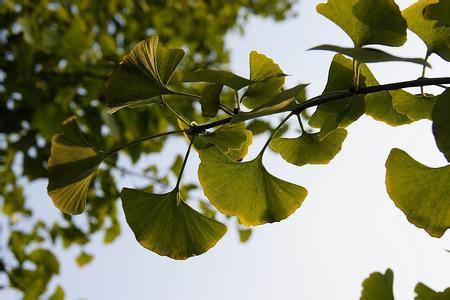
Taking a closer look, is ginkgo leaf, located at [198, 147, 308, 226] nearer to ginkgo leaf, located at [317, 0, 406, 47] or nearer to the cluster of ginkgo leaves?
the cluster of ginkgo leaves

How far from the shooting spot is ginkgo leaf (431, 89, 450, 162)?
437 mm

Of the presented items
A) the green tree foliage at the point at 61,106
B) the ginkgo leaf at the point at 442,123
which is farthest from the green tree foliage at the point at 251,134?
the green tree foliage at the point at 61,106

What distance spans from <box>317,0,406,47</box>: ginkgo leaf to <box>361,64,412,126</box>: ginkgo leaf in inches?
1.7

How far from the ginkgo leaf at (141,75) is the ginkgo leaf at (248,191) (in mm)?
91

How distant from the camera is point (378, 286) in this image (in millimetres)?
612

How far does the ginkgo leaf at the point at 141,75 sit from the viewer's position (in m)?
0.54

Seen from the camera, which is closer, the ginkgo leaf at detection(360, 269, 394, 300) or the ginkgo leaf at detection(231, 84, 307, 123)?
the ginkgo leaf at detection(231, 84, 307, 123)

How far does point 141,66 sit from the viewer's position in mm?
544

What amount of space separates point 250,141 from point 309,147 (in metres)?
0.07

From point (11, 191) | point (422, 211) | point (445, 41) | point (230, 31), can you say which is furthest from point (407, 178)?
point (230, 31)

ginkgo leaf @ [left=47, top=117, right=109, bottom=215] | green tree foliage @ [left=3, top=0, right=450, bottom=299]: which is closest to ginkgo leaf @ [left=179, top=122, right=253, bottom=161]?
green tree foliage @ [left=3, top=0, right=450, bottom=299]

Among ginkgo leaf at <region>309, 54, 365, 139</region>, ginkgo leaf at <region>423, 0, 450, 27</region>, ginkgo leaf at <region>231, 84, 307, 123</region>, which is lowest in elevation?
ginkgo leaf at <region>231, 84, 307, 123</region>

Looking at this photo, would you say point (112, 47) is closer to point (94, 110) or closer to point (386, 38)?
point (94, 110)

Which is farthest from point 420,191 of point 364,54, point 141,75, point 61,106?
point 61,106
